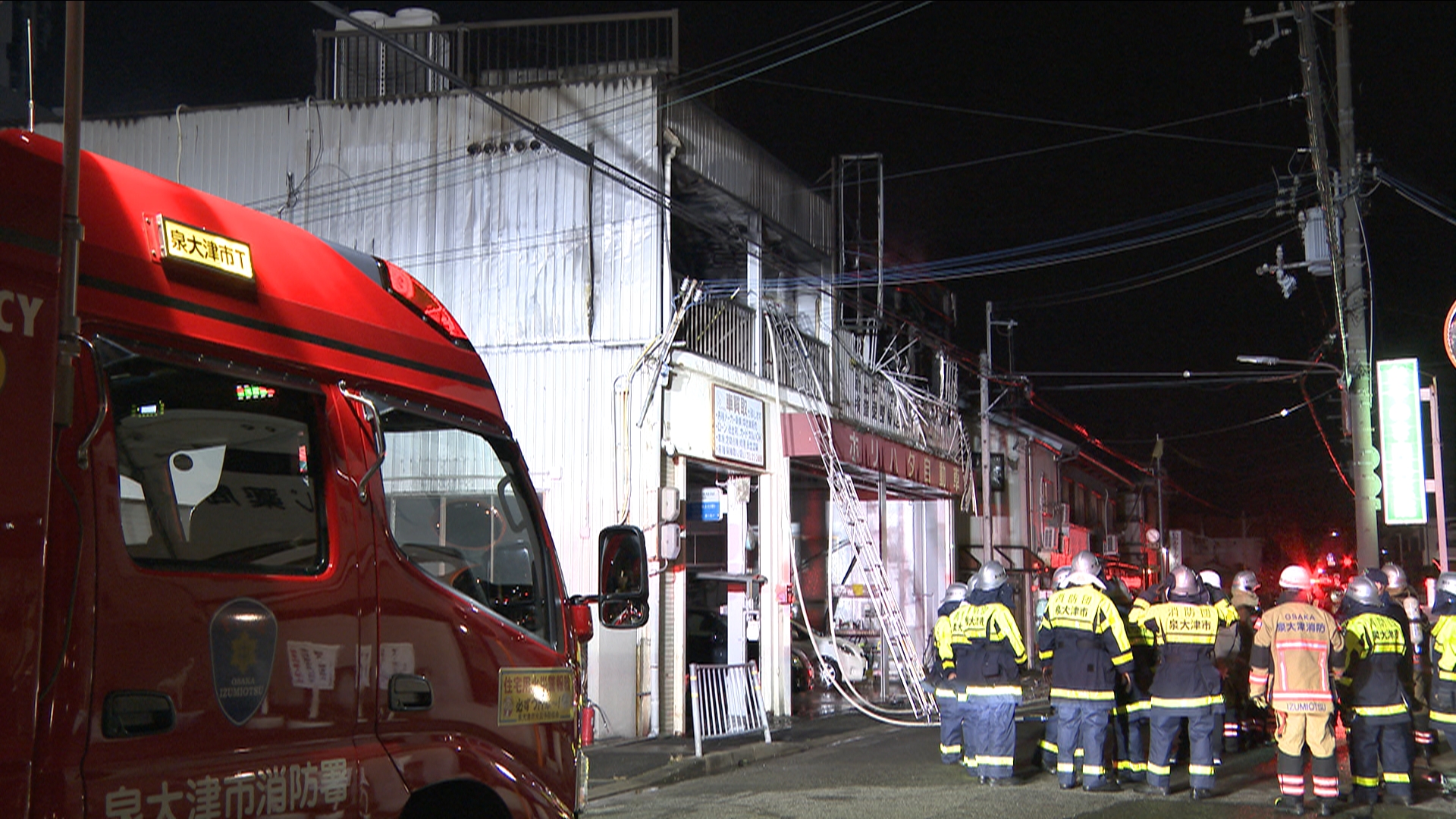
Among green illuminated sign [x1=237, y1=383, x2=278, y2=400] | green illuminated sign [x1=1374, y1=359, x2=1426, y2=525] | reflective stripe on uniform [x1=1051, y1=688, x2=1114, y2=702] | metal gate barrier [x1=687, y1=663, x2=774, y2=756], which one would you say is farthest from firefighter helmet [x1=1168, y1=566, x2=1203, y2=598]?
green illuminated sign [x1=1374, y1=359, x2=1426, y2=525]

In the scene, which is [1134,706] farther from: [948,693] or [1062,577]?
[948,693]

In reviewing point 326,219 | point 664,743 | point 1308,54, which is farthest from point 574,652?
point 1308,54

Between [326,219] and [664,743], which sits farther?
[326,219]

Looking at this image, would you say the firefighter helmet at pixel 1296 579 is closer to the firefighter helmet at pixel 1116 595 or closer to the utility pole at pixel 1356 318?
the firefighter helmet at pixel 1116 595

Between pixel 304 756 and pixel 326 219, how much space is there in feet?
46.1

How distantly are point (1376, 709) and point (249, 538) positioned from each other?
32.8 feet

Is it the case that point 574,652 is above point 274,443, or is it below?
below

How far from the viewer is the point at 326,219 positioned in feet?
54.3

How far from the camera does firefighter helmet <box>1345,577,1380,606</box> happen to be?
36.6 ft

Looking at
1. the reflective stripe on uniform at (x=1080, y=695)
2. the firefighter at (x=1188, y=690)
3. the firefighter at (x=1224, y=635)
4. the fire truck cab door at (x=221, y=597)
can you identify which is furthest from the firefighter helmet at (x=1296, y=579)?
the fire truck cab door at (x=221, y=597)

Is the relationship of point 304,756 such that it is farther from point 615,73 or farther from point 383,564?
point 615,73

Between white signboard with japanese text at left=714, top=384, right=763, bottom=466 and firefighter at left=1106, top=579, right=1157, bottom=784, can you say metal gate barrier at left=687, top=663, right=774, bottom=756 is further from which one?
firefighter at left=1106, top=579, right=1157, bottom=784

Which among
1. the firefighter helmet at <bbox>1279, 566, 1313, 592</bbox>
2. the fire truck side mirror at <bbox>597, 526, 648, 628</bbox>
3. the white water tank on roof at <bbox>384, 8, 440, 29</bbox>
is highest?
the white water tank on roof at <bbox>384, 8, 440, 29</bbox>

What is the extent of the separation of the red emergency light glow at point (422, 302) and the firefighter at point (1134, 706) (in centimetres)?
816
